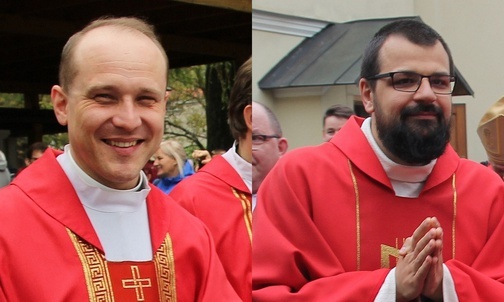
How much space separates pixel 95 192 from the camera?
1.05 metres

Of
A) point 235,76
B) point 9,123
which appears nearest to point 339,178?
point 235,76

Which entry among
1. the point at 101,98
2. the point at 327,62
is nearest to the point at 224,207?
the point at 101,98

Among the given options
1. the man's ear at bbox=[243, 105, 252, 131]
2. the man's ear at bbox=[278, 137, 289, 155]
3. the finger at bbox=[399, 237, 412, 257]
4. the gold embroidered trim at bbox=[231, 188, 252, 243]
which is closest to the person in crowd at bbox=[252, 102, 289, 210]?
the man's ear at bbox=[278, 137, 289, 155]

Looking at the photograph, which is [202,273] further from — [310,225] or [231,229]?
[231,229]

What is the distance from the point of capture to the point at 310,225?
0.99m

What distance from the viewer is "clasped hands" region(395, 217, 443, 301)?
836 millimetres

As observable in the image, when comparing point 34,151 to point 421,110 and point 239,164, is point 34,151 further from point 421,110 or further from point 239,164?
point 421,110

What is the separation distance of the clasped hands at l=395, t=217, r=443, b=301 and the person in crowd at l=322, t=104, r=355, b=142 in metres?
0.18

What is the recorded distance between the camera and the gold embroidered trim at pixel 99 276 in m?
1.03

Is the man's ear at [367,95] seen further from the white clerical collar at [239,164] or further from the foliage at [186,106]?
the white clerical collar at [239,164]

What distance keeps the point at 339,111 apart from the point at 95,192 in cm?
36

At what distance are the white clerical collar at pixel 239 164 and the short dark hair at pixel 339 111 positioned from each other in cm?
60

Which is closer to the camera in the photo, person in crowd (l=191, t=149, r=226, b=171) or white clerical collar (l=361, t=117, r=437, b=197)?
white clerical collar (l=361, t=117, r=437, b=197)

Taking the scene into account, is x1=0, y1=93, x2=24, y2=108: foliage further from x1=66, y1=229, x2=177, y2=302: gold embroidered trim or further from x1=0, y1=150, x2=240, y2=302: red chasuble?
x1=66, y1=229, x2=177, y2=302: gold embroidered trim
